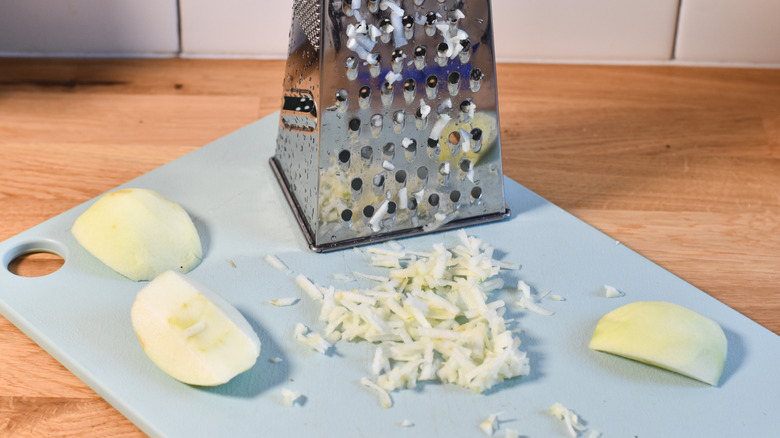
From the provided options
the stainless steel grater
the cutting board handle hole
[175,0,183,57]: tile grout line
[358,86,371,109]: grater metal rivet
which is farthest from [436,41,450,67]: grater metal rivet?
[175,0,183,57]: tile grout line

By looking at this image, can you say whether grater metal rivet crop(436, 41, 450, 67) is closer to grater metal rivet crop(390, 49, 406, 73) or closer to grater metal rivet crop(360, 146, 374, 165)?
grater metal rivet crop(390, 49, 406, 73)

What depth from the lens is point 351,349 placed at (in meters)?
1.11

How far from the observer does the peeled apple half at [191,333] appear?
101 cm

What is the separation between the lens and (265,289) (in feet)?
3.99

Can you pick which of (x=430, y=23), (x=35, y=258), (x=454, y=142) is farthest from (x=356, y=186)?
(x=35, y=258)

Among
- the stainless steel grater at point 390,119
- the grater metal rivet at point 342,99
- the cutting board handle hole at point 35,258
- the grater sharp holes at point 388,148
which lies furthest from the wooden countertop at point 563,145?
the grater metal rivet at point 342,99

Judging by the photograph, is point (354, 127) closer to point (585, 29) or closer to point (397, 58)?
point (397, 58)

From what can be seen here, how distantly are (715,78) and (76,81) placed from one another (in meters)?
1.37

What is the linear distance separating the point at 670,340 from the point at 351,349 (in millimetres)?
405

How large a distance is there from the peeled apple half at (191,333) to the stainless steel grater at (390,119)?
0.27 metres

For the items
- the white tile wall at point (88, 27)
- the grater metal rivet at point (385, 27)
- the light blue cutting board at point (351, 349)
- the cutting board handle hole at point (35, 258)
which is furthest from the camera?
the white tile wall at point (88, 27)

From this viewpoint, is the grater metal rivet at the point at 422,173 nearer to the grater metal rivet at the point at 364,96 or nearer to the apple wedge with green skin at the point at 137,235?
the grater metal rivet at the point at 364,96

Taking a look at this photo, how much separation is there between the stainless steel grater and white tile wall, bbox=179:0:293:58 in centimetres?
52

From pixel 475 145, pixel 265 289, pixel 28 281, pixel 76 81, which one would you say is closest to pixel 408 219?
pixel 475 145
